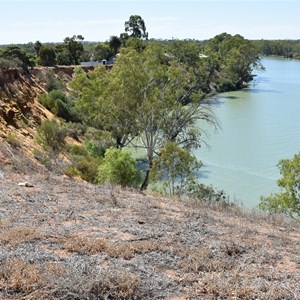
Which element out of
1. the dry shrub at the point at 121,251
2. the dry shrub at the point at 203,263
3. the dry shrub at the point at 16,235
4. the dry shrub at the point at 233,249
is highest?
the dry shrub at the point at 16,235

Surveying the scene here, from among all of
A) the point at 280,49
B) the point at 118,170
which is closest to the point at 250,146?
the point at 118,170

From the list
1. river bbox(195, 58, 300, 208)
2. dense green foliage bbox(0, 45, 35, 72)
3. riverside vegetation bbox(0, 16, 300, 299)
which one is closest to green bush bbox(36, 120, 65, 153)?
riverside vegetation bbox(0, 16, 300, 299)

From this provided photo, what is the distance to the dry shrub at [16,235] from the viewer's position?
223 inches

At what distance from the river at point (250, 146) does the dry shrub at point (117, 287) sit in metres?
9.83

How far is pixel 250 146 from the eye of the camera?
2533 centimetres

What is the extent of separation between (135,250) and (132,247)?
9cm

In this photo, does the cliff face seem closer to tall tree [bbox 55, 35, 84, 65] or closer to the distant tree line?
tall tree [bbox 55, 35, 84, 65]

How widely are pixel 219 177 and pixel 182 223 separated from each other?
1314cm

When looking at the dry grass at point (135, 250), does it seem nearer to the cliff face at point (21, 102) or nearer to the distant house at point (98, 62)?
the cliff face at point (21, 102)

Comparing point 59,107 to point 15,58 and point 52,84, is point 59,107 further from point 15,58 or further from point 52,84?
point 15,58

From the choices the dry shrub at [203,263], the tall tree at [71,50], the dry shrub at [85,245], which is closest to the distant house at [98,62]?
the tall tree at [71,50]

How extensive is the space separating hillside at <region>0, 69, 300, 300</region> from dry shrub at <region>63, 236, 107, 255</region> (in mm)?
13

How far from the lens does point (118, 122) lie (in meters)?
19.8

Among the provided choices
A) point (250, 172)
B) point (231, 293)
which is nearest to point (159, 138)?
point (250, 172)
